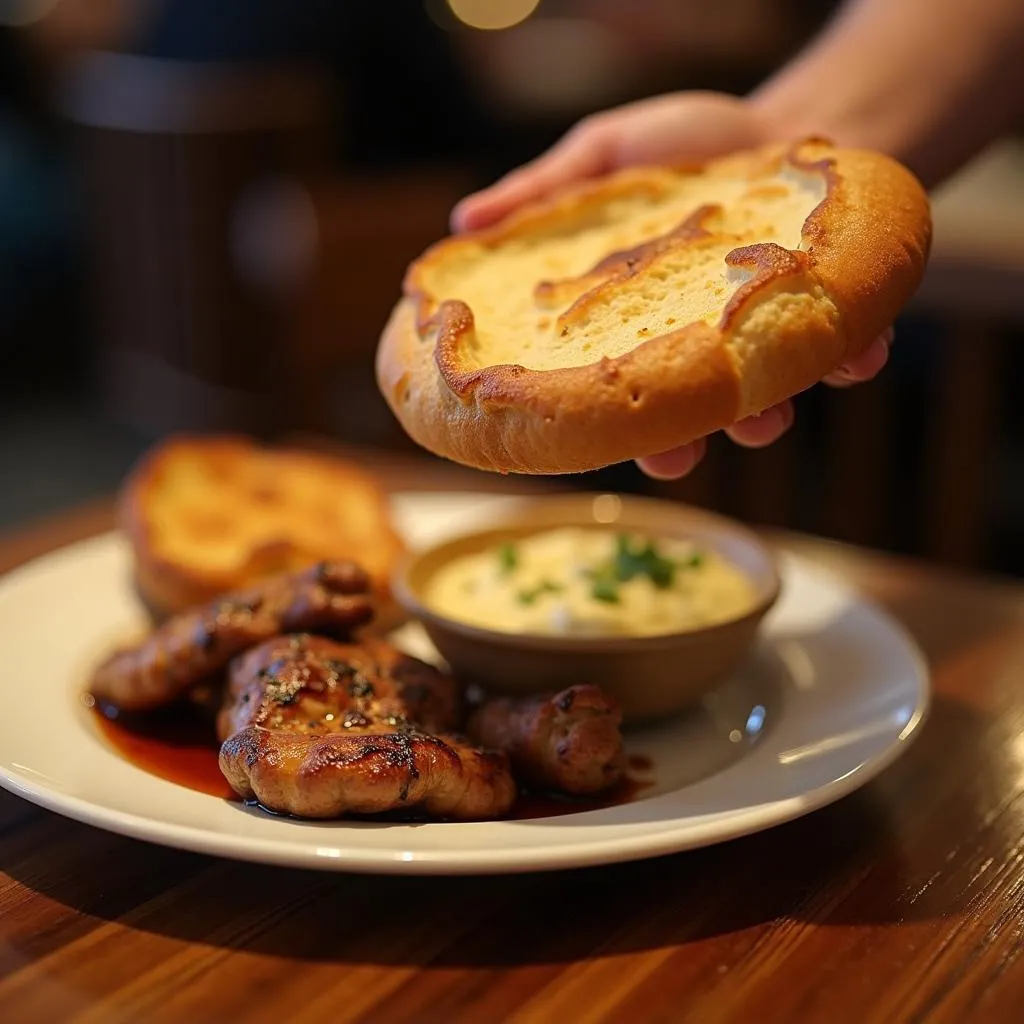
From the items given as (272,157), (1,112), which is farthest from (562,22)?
(1,112)

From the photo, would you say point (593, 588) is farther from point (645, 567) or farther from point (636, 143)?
point (636, 143)

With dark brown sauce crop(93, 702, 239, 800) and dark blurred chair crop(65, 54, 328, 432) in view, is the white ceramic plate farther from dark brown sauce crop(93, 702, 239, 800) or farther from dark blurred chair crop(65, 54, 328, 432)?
dark blurred chair crop(65, 54, 328, 432)

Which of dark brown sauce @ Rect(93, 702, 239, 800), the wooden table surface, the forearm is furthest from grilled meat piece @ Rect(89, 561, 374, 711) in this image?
the forearm

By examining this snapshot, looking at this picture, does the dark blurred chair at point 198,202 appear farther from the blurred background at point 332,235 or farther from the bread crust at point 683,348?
the bread crust at point 683,348

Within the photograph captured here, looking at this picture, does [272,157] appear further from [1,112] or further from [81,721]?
[81,721]

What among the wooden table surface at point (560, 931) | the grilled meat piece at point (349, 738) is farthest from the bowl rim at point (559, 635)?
the wooden table surface at point (560, 931)

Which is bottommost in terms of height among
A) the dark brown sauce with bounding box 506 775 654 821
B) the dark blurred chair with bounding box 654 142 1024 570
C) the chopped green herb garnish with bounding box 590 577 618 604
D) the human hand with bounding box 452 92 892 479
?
the dark blurred chair with bounding box 654 142 1024 570

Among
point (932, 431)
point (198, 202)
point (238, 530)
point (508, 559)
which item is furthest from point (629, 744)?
point (198, 202)
